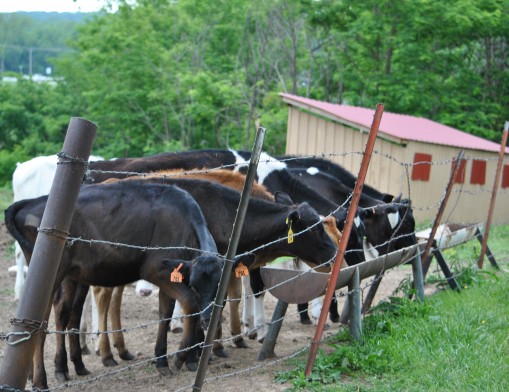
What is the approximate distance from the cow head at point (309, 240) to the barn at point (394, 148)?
491 inches

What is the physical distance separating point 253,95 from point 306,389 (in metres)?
27.3

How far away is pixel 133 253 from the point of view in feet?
23.3

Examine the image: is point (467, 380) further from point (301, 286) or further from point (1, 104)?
point (1, 104)

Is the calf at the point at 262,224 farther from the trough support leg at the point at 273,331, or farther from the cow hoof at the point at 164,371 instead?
the cow hoof at the point at 164,371

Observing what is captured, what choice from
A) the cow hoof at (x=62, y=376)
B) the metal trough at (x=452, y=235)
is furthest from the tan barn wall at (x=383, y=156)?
the cow hoof at (x=62, y=376)

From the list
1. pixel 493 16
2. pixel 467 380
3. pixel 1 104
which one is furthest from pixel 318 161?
pixel 1 104

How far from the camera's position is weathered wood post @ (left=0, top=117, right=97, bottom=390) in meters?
3.69

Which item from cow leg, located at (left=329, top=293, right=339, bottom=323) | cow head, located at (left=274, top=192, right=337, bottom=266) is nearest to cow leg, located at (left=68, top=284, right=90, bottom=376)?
cow head, located at (left=274, top=192, right=337, bottom=266)

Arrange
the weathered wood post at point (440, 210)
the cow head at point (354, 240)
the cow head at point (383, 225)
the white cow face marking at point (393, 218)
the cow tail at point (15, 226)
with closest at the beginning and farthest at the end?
Answer: the cow tail at point (15, 226) → the weathered wood post at point (440, 210) → the cow head at point (354, 240) → the cow head at point (383, 225) → the white cow face marking at point (393, 218)

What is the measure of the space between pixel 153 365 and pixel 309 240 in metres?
A: 1.93

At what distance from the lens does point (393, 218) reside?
36.1ft

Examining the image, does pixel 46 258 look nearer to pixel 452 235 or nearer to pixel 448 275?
pixel 448 275

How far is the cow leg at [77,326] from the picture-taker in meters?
7.68

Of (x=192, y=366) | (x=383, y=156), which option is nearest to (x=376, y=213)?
(x=192, y=366)
